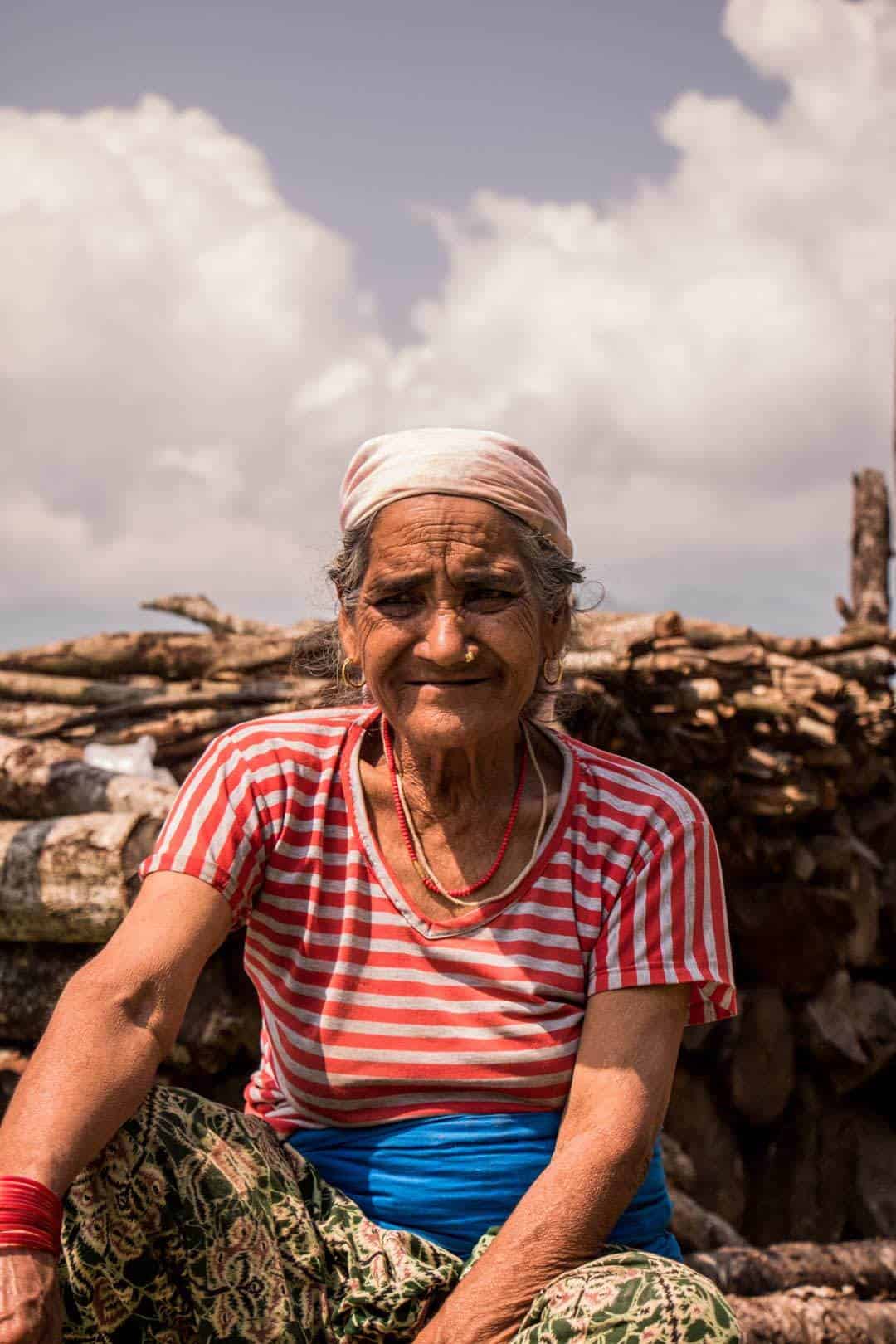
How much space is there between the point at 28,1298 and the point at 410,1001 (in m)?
0.68

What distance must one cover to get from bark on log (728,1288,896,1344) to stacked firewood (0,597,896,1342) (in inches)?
0.4

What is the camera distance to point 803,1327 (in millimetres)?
3203

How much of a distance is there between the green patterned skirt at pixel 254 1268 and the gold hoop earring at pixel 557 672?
92 cm

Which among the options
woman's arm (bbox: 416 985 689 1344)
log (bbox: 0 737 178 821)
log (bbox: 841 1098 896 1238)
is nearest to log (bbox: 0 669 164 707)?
log (bbox: 0 737 178 821)

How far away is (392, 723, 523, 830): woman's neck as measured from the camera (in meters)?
2.16

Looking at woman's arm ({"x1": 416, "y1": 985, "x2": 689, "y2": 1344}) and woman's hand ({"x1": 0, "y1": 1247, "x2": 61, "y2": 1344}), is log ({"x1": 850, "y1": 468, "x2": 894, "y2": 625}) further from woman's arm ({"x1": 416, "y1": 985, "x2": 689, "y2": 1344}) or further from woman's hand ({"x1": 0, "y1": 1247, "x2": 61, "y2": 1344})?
woman's hand ({"x1": 0, "y1": 1247, "x2": 61, "y2": 1344})

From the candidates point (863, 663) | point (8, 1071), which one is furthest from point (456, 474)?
point (863, 663)

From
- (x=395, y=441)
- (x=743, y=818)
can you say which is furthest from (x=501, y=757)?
(x=743, y=818)

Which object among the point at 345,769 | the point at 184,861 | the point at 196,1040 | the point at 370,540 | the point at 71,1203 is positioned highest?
the point at 370,540

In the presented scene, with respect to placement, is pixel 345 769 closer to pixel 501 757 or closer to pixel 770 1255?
pixel 501 757

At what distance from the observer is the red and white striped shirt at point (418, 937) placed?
6.53 ft

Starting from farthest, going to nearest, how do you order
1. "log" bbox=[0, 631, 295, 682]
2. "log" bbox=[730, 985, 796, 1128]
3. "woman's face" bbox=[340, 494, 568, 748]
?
"log" bbox=[730, 985, 796, 1128] → "log" bbox=[0, 631, 295, 682] → "woman's face" bbox=[340, 494, 568, 748]

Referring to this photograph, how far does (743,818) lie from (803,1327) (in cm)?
401

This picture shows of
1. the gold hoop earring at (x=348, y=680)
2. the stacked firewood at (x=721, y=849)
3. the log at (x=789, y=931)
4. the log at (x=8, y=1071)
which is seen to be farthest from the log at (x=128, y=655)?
the gold hoop earring at (x=348, y=680)
